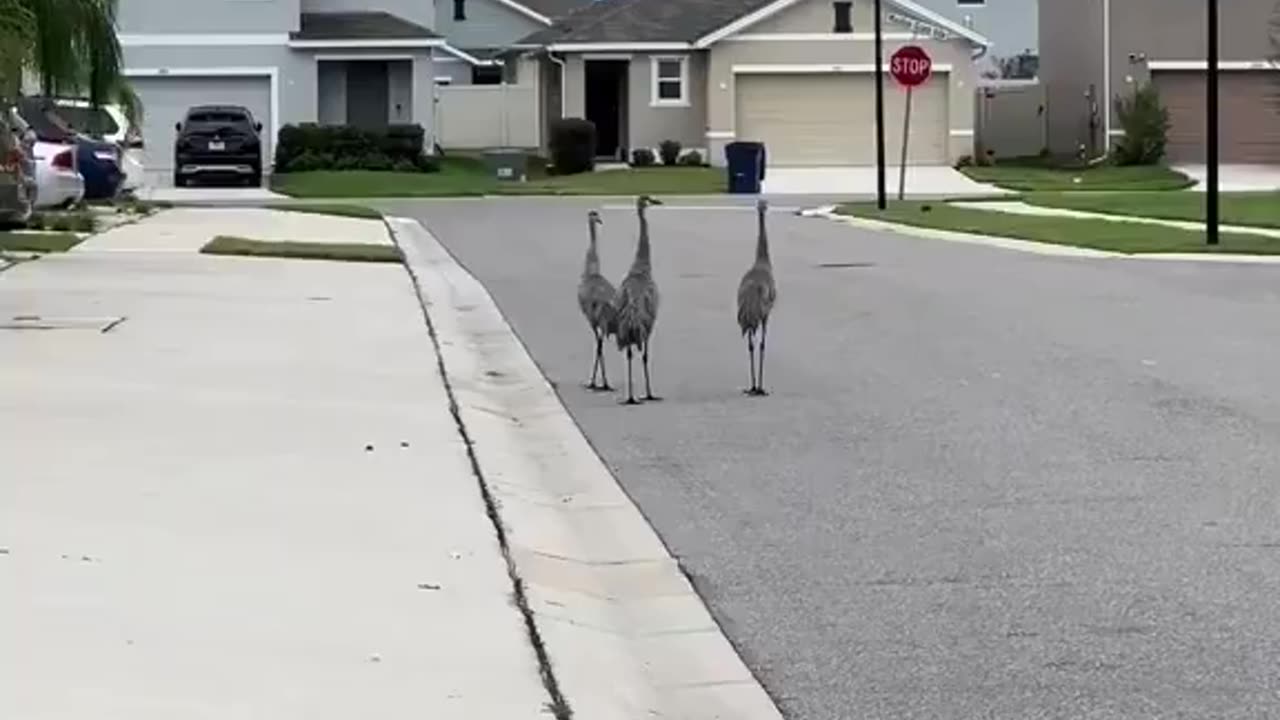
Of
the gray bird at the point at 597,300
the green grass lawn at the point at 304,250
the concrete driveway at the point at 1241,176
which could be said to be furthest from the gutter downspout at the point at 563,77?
the gray bird at the point at 597,300

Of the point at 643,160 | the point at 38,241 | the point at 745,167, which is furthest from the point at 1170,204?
the point at 38,241

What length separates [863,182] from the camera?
1946 inches

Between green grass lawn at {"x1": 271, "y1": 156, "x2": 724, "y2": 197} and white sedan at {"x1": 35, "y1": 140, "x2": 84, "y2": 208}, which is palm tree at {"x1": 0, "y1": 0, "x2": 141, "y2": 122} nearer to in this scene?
white sedan at {"x1": 35, "y1": 140, "x2": 84, "y2": 208}

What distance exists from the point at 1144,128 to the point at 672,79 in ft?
37.9

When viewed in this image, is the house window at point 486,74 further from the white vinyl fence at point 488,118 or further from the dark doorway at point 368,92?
the dark doorway at point 368,92

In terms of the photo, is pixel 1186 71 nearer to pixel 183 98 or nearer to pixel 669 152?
pixel 669 152

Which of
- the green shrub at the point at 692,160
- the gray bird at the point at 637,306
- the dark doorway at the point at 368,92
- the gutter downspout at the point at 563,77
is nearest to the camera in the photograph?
the gray bird at the point at 637,306

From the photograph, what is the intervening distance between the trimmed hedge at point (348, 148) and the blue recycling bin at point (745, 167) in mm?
8392

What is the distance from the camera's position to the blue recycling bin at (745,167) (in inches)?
1784

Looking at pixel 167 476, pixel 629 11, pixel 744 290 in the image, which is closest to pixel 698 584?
pixel 167 476

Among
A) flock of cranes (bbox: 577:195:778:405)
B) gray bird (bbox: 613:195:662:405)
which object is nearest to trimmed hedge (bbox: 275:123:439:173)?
flock of cranes (bbox: 577:195:778:405)

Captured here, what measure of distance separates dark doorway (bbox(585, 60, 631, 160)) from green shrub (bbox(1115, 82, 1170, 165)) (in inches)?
491

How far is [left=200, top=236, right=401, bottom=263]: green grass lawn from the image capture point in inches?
924

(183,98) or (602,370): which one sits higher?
(183,98)
